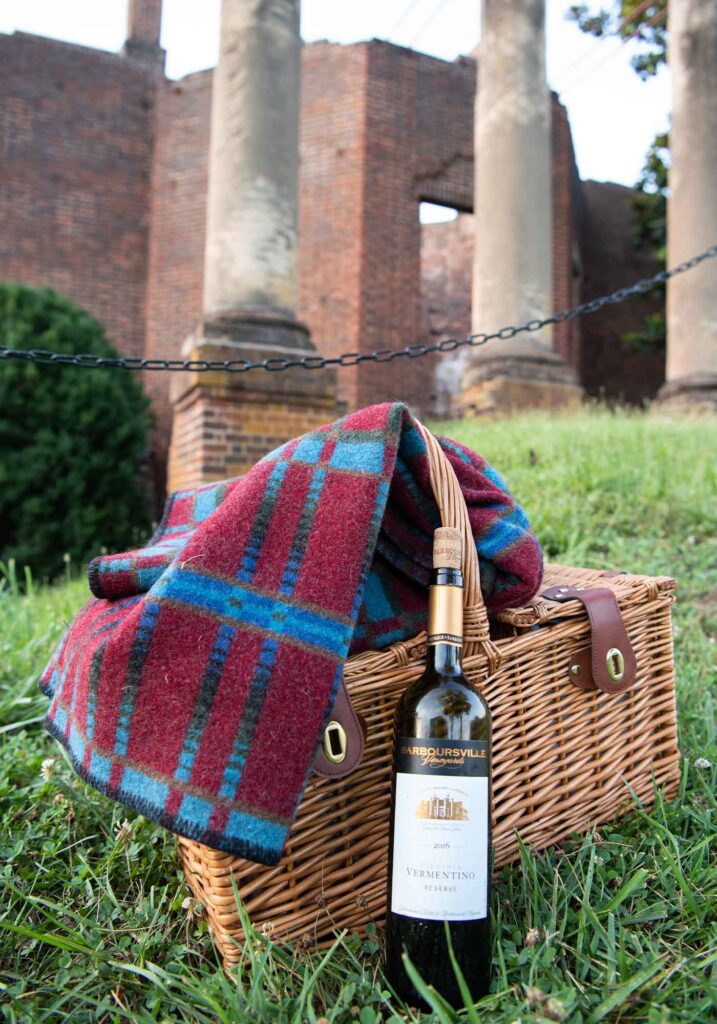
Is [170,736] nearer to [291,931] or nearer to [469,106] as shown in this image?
[291,931]

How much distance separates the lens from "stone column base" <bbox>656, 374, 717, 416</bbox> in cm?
754

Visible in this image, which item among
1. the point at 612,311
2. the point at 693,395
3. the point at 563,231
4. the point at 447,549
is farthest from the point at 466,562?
the point at 612,311

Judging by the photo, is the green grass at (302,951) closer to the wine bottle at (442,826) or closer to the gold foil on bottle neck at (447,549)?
the wine bottle at (442,826)

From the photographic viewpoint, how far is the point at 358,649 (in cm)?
133

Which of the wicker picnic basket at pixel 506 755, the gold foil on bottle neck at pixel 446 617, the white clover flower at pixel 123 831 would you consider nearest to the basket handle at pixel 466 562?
the wicker picnic basket at pixel 506 755

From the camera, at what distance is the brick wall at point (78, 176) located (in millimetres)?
10461

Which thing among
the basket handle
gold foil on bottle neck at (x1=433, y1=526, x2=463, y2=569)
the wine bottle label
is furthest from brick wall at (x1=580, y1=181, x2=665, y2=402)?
the wine bottle label

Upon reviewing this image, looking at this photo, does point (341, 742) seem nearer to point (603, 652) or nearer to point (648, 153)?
point (603, 652)

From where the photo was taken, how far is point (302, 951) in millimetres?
1142

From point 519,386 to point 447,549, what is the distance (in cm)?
624

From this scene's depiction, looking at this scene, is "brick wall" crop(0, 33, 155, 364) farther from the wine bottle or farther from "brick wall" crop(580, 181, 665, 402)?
the wine bottle

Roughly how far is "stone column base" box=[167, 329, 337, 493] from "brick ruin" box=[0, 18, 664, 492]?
15.9 ft

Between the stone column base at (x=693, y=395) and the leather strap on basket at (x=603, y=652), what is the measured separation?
6550mm

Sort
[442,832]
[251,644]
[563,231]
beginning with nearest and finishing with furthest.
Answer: [442,832] < [251,644] < [563,231]
